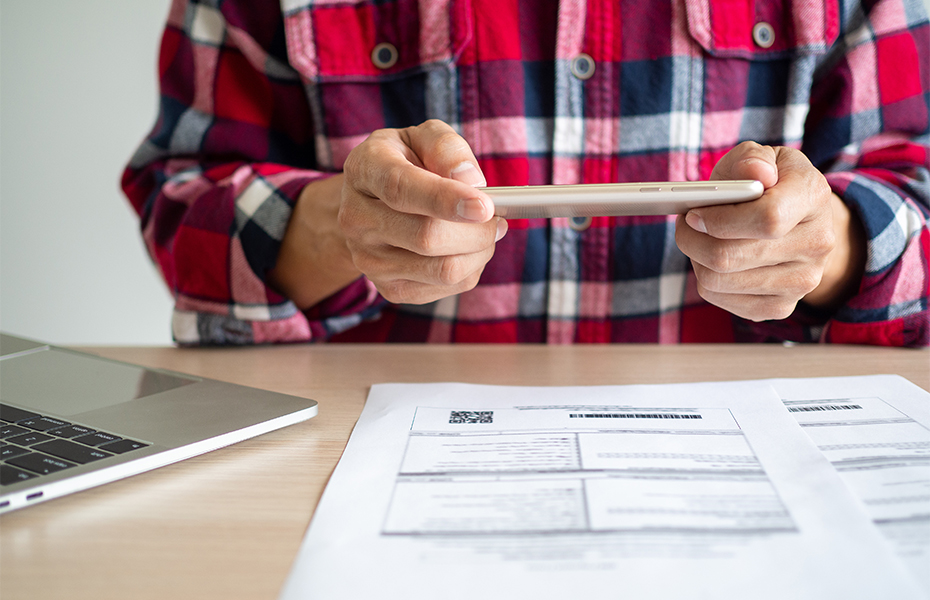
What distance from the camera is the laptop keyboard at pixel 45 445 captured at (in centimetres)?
31

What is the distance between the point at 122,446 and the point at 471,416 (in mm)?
203

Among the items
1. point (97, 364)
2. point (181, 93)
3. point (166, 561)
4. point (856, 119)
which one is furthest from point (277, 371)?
point (856, 119)

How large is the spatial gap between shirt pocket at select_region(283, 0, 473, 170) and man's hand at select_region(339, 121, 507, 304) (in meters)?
0.25

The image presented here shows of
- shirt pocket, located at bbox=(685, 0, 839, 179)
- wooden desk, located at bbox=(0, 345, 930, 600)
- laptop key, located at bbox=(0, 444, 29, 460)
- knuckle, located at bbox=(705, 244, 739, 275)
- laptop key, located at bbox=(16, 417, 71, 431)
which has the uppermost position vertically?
shirt pocket, located at bbox=(685, 0, 839, 179)

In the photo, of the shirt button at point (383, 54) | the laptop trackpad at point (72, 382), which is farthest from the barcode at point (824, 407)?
the shirt button at point (383, 54)

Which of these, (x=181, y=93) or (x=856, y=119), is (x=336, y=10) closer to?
(x=181, y=93)

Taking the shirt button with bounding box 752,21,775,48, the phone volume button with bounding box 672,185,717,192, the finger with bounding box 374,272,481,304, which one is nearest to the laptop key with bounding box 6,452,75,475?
the finger with bounding box 374,272,481,304

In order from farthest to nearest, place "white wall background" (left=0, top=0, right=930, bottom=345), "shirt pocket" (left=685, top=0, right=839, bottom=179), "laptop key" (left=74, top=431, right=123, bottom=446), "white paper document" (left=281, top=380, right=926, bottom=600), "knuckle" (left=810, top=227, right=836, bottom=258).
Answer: "white wall background" (left=0, top=0, right=930, bottom=345) < "shirt pocket" (left=685, top=0, right=839, bottom=179) < "knuckle" (left=810, top=227, right=836, bottom=258) < "laptop key" (left=74, top=431, right=123, bottom=446) < "white paper document" (left=281, top=380, right=926, bottom=600)

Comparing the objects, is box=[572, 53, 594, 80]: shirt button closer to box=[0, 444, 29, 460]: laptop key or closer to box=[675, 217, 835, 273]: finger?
box=[675, 217, 835, 273]: finger

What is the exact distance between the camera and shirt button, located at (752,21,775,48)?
70 centimetres

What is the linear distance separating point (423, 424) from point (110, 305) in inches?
61.9

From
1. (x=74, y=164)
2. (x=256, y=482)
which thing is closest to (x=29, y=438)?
(x=256, y=482)

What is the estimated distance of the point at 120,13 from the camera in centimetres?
154

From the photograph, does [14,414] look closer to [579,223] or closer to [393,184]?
[393,184]
